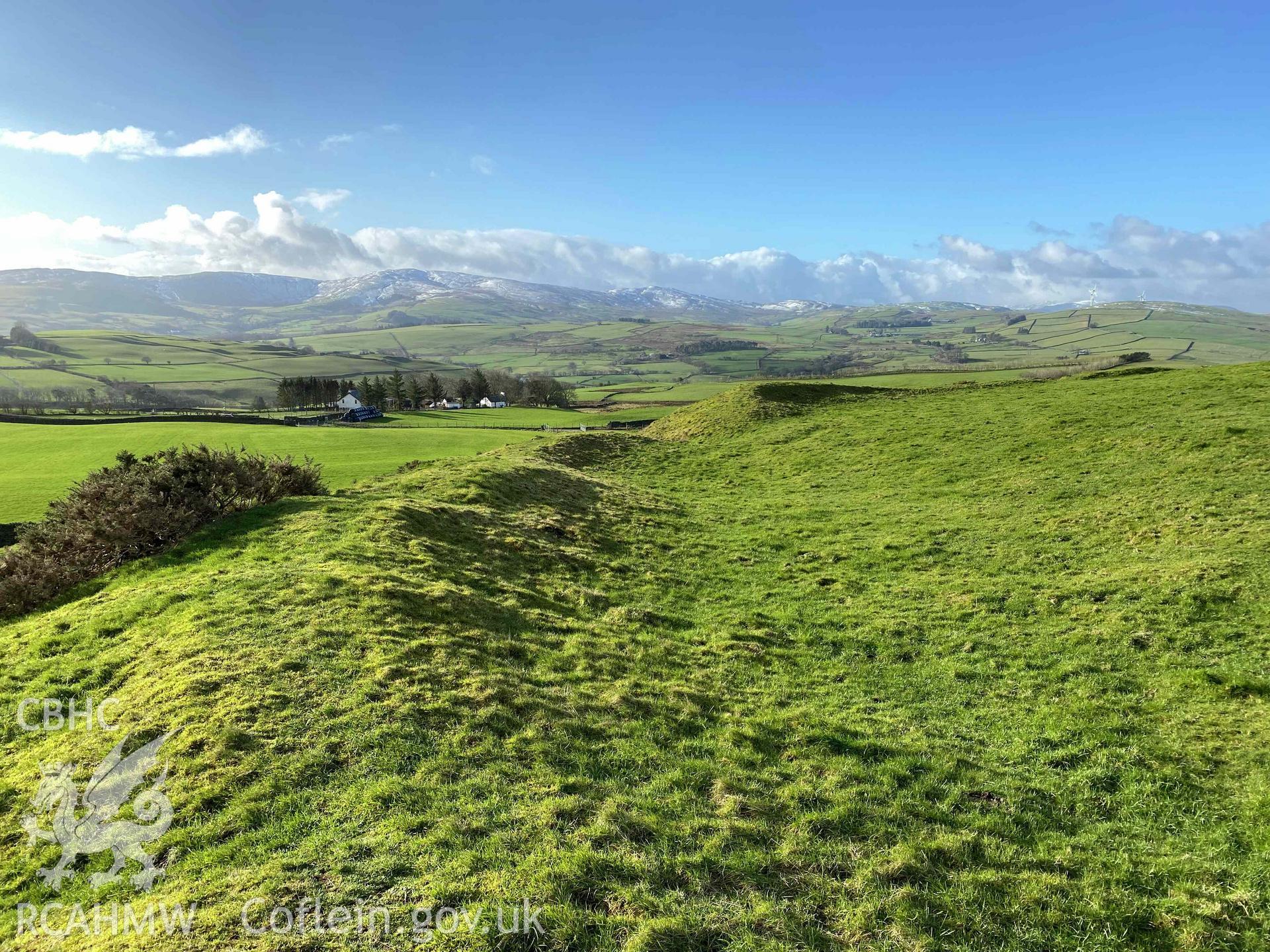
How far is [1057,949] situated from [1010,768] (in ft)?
10.9

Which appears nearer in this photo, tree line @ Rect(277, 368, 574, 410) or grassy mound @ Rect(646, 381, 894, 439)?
grassy mound @ Rect(646, 381, 894, 439)

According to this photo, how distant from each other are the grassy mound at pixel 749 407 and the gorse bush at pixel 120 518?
28586mm

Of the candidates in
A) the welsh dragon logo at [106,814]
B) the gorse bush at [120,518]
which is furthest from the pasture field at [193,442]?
the welsh dragon logo at [106,814]

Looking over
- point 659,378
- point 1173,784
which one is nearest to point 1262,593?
point 1173,784

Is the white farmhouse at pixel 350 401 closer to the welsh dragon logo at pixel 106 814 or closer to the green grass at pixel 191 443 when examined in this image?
the green grass at pixel 191 443

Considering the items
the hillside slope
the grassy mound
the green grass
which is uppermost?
the grassy mound

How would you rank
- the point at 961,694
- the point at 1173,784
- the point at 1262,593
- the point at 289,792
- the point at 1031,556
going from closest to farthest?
→ the point at 289,792 < the point at 1173,784 < the point at 961,694 < the point at 1262,593 < the point at 1031,556

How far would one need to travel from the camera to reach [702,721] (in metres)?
9.92

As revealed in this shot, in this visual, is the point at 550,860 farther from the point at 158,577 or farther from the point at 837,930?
the point at 158,577

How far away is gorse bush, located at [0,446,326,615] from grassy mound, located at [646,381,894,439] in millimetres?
28586

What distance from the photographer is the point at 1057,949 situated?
5.74m

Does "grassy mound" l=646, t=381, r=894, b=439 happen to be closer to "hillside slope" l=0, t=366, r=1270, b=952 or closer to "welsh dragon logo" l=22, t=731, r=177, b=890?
"hillside slope" l=0, t=366, r=1270, b=952

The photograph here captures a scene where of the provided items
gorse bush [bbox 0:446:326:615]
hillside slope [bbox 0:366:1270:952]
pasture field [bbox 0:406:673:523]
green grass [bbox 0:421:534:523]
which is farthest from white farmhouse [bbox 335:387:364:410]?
hillside slope [bbox 0:366:1270:952]

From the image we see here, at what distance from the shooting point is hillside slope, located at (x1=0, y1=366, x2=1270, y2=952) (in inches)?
241
